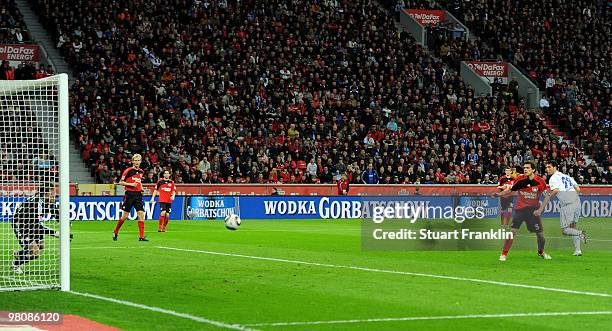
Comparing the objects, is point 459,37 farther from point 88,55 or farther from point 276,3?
point 88,55

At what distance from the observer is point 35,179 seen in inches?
682

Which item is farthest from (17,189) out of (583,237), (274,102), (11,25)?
(11,25)

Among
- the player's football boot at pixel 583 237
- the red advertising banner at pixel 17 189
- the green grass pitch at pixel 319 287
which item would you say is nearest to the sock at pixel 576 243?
the green grass pitch at pixel 319 287

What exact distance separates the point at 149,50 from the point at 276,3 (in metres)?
8.00

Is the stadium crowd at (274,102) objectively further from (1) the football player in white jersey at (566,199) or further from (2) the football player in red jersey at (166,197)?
(1) the football player in white jersey at (566,199)

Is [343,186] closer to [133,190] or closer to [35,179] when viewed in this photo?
[133,190]

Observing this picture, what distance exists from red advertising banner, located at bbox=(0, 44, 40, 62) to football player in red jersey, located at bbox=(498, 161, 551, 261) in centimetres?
2786

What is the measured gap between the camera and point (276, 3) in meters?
50.0

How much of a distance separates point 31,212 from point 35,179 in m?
0.95

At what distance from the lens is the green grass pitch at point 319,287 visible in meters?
11.8

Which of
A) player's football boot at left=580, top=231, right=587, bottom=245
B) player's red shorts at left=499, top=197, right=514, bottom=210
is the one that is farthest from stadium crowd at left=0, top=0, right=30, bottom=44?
player's football boot at left=580, top=231, right=587, bottom=245

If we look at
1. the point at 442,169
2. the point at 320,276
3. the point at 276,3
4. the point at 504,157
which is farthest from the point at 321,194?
the point at 320,276

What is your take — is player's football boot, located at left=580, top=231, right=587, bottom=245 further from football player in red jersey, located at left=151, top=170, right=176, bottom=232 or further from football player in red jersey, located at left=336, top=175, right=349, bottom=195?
football player in red jersey, located at left=336, top=175, right=349, bottom=195

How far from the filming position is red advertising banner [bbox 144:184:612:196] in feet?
126
